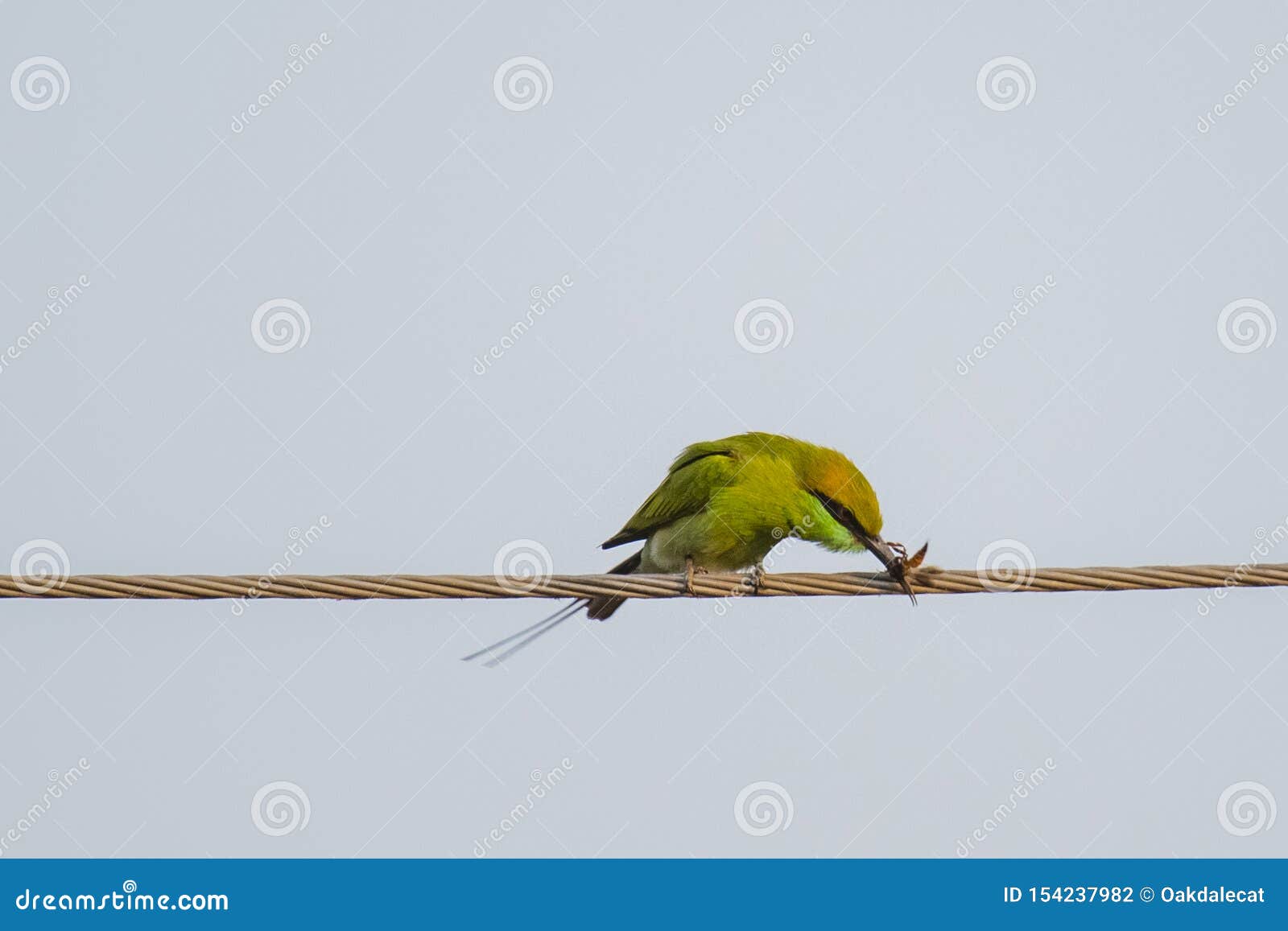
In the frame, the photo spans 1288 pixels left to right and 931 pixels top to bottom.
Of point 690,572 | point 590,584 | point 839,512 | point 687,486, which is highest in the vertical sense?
point 687,486

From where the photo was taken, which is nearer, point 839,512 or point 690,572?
point 690,572

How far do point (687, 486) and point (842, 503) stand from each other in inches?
46.1

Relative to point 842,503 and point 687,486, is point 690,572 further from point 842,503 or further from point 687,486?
point 687,486

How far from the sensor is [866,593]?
227 inches

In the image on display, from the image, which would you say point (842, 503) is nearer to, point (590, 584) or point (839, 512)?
point (839, 512)

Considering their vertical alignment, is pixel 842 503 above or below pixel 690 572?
above

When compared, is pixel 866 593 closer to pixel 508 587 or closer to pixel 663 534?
pixel 508 587

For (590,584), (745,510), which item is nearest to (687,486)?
(745,510)

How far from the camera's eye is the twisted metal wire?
4.95 metres

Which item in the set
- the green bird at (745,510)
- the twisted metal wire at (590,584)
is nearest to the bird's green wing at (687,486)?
the green bird at (745,510)

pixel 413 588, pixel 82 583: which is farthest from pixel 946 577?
pixel 82 583

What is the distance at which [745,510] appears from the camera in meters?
7.67

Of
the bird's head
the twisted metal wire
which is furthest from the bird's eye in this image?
the twisted metal wire

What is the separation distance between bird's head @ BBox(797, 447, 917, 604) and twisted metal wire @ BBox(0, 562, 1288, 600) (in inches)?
45.4
